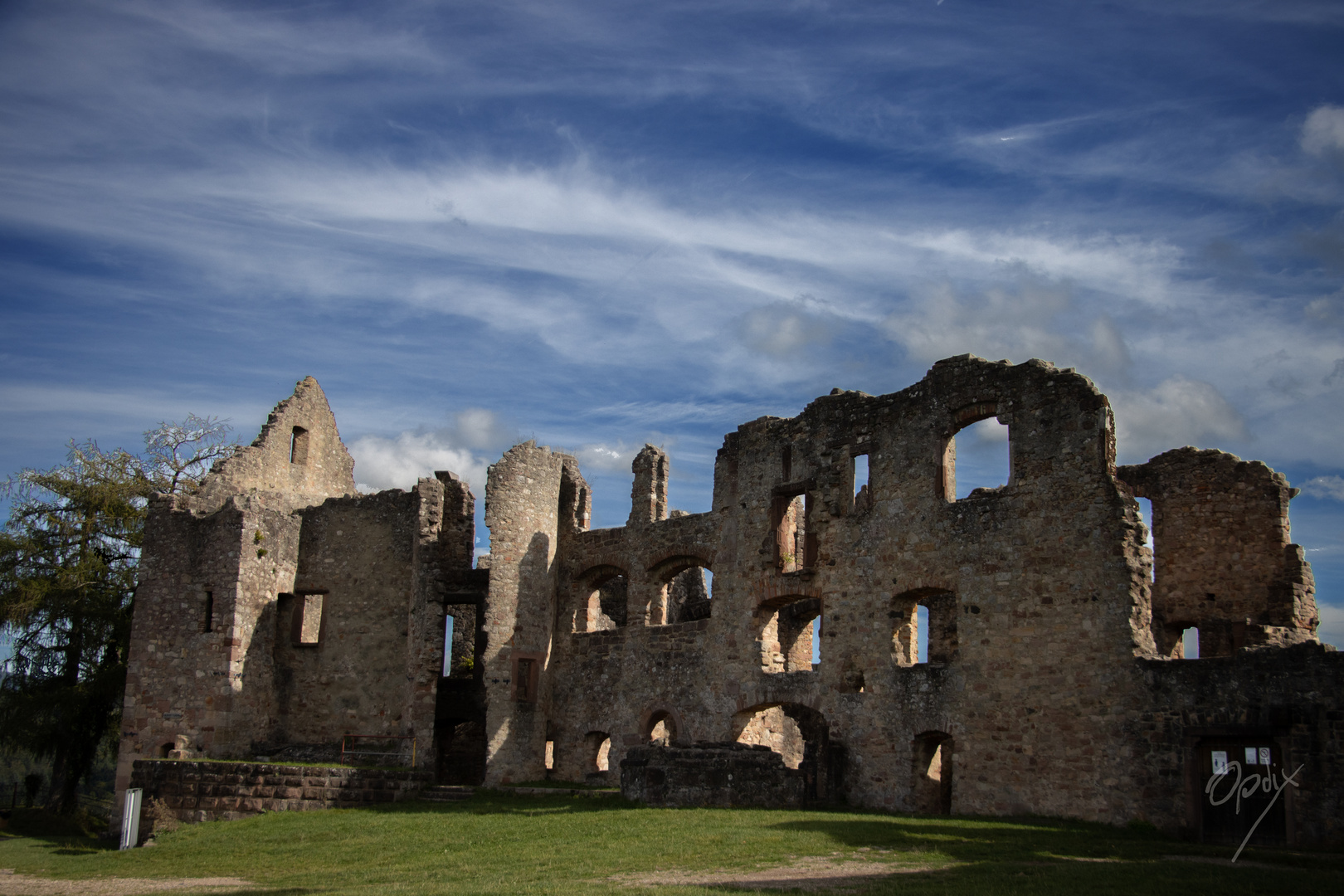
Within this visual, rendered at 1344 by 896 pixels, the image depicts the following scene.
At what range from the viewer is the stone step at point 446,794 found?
2417cm

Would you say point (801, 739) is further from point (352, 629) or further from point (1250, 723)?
point (1250, 723)

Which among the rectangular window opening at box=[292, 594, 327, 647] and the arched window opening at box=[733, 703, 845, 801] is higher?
the rectangular window opening at box=[292, 594, 327, 647]

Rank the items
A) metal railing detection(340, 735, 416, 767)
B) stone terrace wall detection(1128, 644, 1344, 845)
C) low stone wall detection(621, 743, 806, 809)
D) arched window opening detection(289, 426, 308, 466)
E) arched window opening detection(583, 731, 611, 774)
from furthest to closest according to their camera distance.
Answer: arched window opening detection(289, 426, 308, 466) < arched window opening detection(583, 731, 611, 774) < metal railing detection(340, 735, 416, 767) < low stone wall detection(621, 743, 806, 809) < stone terrace wall detection(1128, 644, 1344, 845)

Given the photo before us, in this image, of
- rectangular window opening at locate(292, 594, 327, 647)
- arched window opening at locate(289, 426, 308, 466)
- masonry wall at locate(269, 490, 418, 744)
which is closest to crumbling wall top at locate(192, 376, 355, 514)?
arched window opening at locate(289, 426, 308, 466)

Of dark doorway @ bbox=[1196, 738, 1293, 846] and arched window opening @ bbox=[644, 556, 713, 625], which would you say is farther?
arched window opening @ bbox=[644, 556, 713, 625]

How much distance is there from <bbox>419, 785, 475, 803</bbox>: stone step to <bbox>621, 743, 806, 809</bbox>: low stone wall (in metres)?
4.58

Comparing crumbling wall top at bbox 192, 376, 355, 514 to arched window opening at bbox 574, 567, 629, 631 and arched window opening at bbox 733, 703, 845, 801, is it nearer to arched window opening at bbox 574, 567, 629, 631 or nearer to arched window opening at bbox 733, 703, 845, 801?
arched window opening at bbox 574, 567, 629, 631

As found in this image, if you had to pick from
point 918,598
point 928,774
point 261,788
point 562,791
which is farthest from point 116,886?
point 918,598

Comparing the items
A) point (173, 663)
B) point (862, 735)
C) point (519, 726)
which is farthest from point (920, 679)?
point (173, 663)

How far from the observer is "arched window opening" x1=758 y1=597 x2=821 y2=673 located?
2586 centimetres

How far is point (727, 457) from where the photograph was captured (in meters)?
27.4

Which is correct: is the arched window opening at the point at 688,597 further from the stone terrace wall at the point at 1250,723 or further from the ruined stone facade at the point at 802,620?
the stone terrace wall at the point at 1250,723

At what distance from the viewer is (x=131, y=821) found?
21844 mm

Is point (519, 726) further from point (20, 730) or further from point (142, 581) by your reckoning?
point (20, 730)
